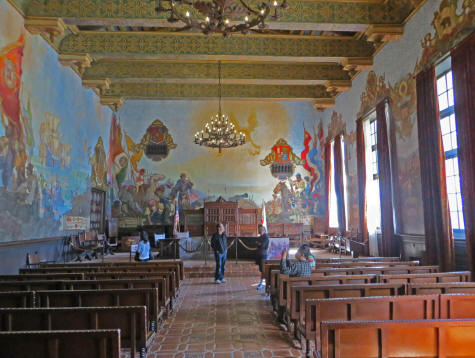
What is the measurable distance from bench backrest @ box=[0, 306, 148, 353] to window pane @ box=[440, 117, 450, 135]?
9472 millimetres

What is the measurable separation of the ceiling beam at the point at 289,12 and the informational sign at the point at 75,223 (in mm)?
6978

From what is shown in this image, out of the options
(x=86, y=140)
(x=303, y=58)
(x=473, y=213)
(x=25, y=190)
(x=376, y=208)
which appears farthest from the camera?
(x=86, y=140)

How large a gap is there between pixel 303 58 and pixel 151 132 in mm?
10215

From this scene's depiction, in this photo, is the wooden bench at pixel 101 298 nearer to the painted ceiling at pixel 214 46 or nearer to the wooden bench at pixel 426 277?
the wooden bench at pixel 426 277

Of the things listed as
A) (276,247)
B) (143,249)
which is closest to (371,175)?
(276,247)

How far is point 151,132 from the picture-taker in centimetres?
2055

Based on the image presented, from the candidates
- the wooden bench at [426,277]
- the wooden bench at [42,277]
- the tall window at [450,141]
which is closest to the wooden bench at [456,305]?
the wooden bench at [426,277]

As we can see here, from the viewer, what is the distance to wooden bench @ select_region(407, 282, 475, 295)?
4.86 meters

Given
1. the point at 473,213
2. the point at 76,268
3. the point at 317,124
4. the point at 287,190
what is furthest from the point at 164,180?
the point at 473,213

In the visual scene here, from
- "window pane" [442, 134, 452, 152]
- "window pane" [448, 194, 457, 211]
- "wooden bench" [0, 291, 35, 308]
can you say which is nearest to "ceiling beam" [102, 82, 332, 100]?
"window pane" [442, 134, 452, 152]

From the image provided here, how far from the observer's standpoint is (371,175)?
14711 millimetres

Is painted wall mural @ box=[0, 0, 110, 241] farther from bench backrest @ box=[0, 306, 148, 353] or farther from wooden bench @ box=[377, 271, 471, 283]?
wooden bench @ box=[377, 271, 471, 283]

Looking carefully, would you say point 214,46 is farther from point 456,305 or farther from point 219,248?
point 456,305

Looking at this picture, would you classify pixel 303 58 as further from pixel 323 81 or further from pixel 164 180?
pixel 164 180
